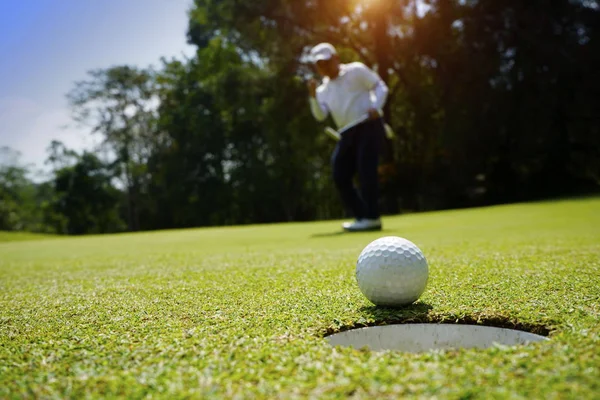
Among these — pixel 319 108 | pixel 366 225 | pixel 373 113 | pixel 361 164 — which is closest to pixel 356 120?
pixel 373 113

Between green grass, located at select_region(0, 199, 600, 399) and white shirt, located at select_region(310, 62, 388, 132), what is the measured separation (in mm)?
4187

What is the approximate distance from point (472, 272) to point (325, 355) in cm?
183

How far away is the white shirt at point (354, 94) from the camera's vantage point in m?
7.35

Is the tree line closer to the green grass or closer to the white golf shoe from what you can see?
the white golf shoe

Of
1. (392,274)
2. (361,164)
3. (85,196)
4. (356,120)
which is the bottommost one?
(392,274)

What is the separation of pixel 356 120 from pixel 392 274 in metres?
5.44

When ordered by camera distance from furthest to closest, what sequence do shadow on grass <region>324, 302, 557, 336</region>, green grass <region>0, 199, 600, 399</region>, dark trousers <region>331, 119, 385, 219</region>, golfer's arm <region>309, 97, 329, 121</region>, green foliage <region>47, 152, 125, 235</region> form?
green foliage <region>47, 152, 125, 235</region>
golfer's arm <region>309, 97, 329, 121</region>
dark trousers <region>331, 119, 385, 219</region>
shadow on grass <region>324, 302, 557, 336</region>
green grass <region>0, 199, 600, 399</region>

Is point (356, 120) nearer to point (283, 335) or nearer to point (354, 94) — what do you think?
point (354, 94)

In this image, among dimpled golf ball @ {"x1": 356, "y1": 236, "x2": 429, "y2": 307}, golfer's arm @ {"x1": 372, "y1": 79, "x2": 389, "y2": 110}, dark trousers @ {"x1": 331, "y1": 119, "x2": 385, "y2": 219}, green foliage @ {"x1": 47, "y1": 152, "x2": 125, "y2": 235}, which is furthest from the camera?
green foliage @ {"x1": 47, "y1": 152, "x2": 125, "y2": 235}

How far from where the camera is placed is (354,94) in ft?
24.3

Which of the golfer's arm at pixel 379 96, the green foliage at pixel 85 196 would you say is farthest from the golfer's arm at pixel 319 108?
the green foliage at pixel 85 196

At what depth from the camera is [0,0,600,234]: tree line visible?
18.9 meters

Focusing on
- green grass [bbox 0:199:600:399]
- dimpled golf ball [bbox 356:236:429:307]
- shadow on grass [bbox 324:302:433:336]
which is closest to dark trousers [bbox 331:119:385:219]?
green grass [bbox 0:199:600:399]

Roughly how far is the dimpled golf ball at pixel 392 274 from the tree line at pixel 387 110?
1783cm
